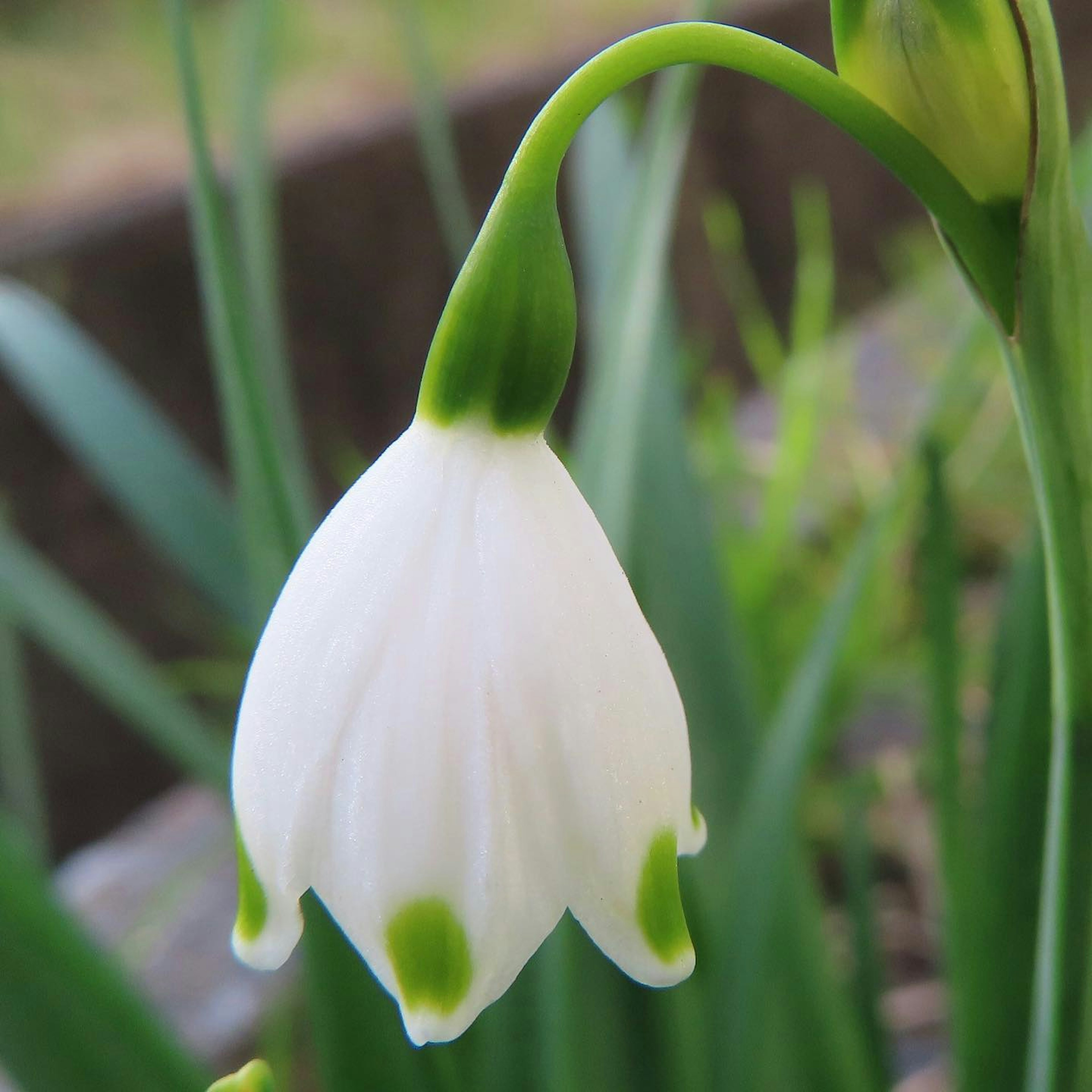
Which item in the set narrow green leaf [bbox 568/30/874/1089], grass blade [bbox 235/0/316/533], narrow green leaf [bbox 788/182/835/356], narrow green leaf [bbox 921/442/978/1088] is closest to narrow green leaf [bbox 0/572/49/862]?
grass blade [bbox 235/0/316/533]

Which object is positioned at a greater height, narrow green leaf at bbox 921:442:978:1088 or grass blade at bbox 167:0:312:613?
grass blade at bbox 167:0:312:613

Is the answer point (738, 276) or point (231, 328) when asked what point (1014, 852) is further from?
point (738, 276)

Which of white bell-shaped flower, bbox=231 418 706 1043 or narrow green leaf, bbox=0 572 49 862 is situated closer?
white bell-shaped flower, bbox=231 418 706 1043

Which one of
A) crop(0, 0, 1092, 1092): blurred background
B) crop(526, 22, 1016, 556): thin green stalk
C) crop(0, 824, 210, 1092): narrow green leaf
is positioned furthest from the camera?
crop(0, 0, 1092, 1092): blurred background

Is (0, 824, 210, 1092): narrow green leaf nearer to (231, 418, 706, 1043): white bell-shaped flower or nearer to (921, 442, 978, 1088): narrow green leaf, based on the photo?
(231, 418, 706, 1043): white bell-shaped flower

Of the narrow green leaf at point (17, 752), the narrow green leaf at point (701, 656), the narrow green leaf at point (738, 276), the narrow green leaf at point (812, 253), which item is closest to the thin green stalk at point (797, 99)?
the narrow green leaf at point (701, 656)

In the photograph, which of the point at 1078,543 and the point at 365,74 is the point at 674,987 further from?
the point at 365,74

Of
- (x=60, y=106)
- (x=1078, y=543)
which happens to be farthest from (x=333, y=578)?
(x=60, y=106)

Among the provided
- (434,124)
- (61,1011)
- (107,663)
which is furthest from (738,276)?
(61,1011)
